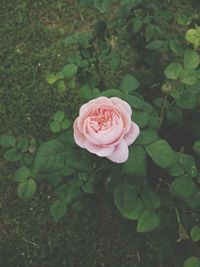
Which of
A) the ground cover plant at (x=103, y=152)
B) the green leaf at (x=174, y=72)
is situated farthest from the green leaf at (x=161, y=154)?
the green leaf at (x=174, y=72)

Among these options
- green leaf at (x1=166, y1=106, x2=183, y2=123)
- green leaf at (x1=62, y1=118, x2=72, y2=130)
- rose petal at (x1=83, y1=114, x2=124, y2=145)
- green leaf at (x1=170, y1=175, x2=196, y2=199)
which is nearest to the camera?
rose petal at (x1=83, y1=114, x2=124, y2=145)

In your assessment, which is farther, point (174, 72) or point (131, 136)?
point (174, 72)

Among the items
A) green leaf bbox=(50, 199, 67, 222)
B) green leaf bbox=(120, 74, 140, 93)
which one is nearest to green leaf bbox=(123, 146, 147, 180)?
green leaf bbox=(120, 74, 140, 93)

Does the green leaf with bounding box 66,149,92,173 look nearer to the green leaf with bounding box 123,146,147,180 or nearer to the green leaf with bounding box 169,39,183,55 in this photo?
the green leaf with bounding box 123,146,147,180

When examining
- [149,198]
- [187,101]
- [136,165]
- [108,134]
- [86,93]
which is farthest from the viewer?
[86,93]

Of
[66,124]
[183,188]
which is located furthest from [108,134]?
[66,124]

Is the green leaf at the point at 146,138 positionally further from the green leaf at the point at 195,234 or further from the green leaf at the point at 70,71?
the green leaf at the point at 70,71

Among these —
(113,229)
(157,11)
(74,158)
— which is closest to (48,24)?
(157,11)

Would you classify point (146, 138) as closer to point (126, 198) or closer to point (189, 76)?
point (126, 198)
